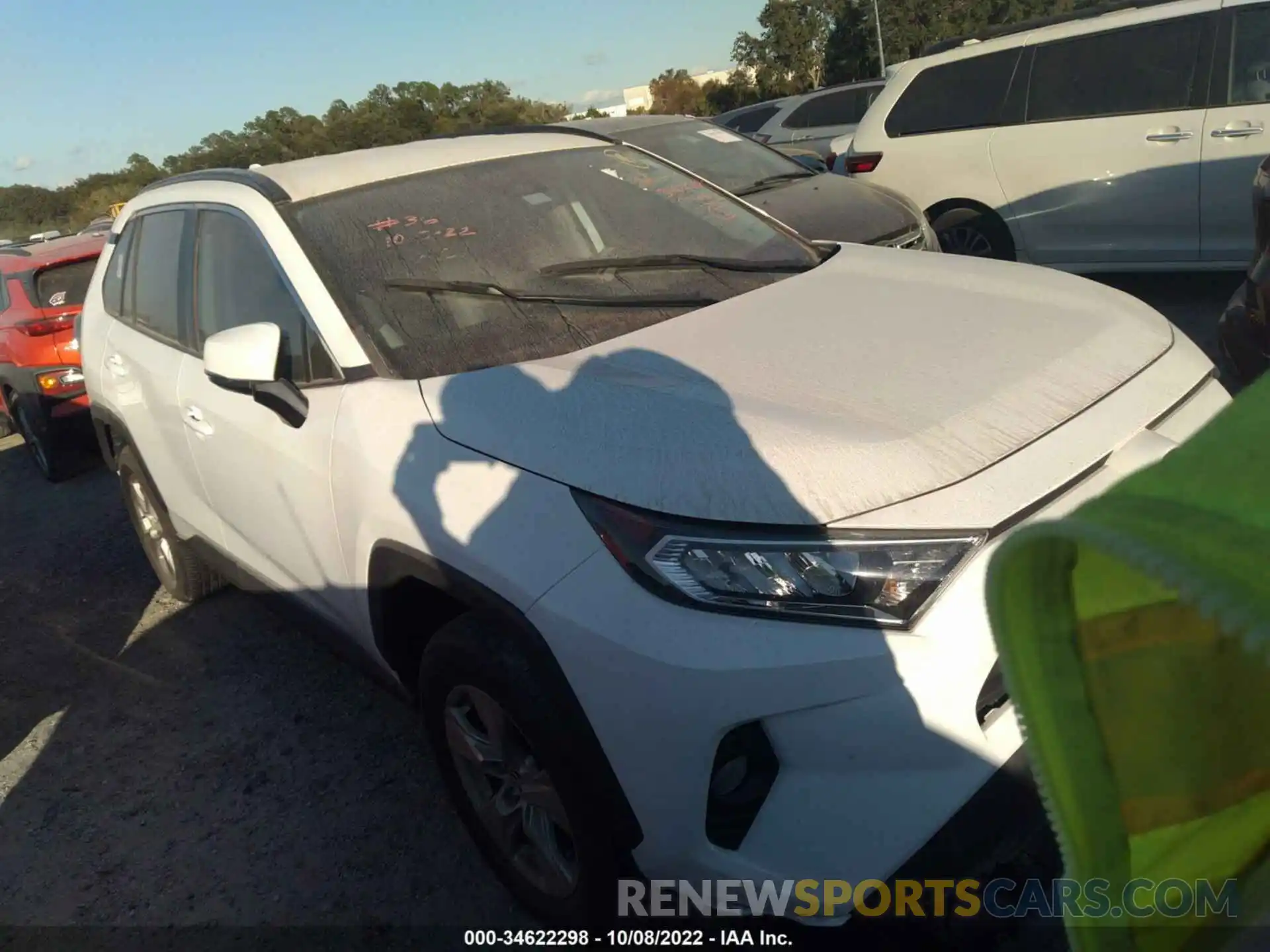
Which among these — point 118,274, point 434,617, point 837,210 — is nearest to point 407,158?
point 434,617

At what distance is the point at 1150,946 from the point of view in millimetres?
813

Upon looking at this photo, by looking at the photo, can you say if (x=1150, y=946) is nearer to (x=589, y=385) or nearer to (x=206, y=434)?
(x=589, y=385)

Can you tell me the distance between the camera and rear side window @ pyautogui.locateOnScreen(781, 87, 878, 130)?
1245 cm

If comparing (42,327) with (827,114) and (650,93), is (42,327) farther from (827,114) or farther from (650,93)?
(650,93)

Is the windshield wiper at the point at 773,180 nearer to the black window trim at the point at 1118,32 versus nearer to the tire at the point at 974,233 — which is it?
the black window trim at the point at 1118,32

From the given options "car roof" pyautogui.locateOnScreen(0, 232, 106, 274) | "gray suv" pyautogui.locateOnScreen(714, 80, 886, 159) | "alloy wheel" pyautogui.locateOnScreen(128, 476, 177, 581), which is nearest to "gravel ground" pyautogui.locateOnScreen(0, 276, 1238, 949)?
"alloy wheel" pyautogui.locateOnScreen(128, 476, 177, 581)

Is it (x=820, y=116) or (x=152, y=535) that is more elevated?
(x=820, y=116)

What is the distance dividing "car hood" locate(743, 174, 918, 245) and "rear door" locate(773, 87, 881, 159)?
6068 mm

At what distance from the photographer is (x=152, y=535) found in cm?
453

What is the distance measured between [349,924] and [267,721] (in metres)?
1.16

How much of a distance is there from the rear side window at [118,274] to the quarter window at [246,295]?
1.02 metres

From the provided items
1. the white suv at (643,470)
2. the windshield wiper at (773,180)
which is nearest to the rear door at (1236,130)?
the windshield wiper at (773,180)

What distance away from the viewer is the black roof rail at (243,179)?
296 centimetres

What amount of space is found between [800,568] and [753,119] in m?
12.5
